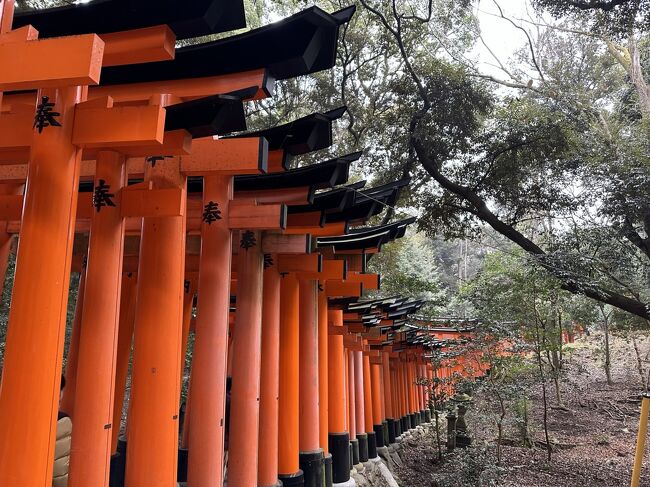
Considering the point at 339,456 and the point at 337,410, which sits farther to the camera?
the point at 337,410

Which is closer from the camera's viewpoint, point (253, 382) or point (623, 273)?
point (253, 382)

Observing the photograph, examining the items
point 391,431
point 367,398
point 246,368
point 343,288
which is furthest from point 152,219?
point 391,431

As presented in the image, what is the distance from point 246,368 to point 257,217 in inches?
65.3

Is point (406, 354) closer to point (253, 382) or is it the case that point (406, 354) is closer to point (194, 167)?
point (253, 382)

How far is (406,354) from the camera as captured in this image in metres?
20.9

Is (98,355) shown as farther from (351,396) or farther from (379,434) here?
(379,434)

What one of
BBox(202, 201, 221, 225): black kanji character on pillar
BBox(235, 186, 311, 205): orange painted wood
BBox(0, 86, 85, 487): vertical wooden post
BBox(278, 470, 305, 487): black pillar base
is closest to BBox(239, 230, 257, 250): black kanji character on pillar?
BBox(235, 186, 311, 205): orange painted wood

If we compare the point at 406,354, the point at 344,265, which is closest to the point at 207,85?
the point at 344,265

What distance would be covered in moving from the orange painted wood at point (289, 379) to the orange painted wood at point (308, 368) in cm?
44

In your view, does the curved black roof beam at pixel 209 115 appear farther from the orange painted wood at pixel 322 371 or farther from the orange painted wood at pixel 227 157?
the orange painted wood at pixel 322 371

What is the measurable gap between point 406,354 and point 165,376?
704 inches

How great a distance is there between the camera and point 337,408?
983 cm

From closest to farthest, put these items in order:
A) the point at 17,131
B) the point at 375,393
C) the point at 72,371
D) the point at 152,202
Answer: the point at 17,131 → the point at 152,202 → the point at 72,371 → the point at 375,393

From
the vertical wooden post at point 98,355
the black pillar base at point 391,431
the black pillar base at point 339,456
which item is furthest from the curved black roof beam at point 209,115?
the black pillar base at point 391,431
